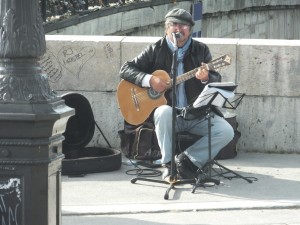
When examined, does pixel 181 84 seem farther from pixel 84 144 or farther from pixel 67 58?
pixel 67 58

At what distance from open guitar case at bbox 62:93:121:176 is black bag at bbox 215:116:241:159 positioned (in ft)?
3.17

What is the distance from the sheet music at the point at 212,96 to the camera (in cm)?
812

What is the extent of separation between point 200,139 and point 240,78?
54.8 inches

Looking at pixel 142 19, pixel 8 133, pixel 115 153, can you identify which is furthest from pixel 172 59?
pixel 142 19

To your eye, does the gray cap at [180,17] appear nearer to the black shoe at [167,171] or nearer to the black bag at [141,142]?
the black bag at [141,142]

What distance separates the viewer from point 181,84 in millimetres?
8703

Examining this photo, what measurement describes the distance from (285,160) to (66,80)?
224 cm

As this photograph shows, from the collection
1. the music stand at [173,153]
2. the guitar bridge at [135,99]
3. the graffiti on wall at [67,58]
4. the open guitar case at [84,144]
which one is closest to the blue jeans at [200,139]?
the music stand at [173,153]

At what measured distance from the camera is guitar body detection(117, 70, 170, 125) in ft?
29.1

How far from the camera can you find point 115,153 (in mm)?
9336

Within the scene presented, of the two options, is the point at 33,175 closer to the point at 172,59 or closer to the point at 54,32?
the point at 172,59

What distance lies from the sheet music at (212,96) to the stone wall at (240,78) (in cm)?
151

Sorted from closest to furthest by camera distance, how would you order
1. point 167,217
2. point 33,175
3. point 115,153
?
point 33,175, point 167,217, point 115,153

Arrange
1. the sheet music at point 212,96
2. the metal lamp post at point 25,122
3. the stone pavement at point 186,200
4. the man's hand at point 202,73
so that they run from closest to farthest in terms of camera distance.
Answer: the metal lamp post at point 25,122 → the stone pavement at point 186,200 → the sheet music at point 212,96 → the man's hand at point 202,73
